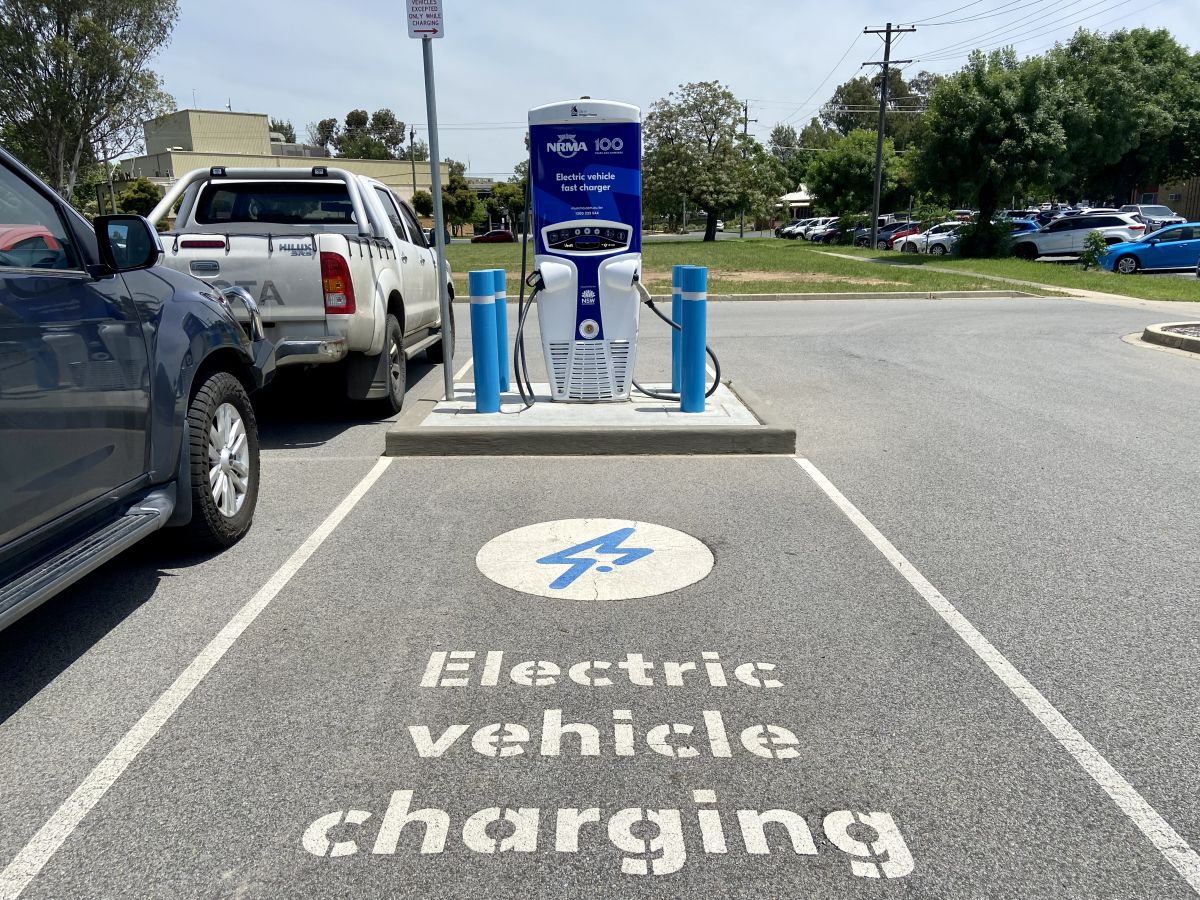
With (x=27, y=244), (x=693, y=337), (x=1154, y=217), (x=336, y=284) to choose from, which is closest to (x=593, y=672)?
(x=27, y=244)

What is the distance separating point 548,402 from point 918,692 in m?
4.87

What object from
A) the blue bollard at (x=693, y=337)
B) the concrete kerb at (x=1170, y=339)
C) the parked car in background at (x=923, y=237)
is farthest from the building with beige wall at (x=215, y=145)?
the blue bollard at (x=693, y=337)

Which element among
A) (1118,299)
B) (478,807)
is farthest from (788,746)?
(1118,299)

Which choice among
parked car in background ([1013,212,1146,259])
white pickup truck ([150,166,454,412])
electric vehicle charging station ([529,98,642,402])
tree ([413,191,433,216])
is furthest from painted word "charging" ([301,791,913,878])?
tree ([413,191,433,216])

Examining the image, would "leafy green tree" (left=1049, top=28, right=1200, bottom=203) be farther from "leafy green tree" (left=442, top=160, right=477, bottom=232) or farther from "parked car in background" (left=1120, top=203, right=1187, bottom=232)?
"leafy green tree" (left=442, top=160, right=477, bottom=232)

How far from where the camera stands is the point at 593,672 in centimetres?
344

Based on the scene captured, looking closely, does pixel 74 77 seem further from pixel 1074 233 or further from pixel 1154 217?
pixel 1154 217

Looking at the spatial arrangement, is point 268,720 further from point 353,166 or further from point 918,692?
point 353,166

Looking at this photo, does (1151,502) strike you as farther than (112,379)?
Yes

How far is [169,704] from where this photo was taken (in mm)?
3246

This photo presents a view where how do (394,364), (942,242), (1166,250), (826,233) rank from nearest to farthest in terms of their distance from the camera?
(394,364) < (1166,250) < (942,242) < (826,233)

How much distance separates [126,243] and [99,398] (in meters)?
0.78

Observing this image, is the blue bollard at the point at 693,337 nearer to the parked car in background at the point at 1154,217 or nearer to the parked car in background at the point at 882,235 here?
the parked car in background at the point at 1154,217

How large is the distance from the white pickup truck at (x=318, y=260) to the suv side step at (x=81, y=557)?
290 cm
